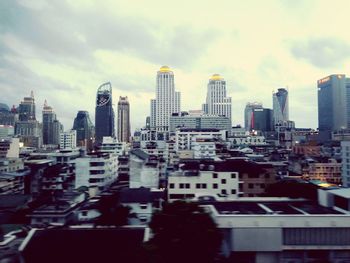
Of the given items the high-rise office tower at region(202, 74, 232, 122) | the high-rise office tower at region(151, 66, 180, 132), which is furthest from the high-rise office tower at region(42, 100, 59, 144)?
the high-rise office tower at region(202, 74, 232, 122)

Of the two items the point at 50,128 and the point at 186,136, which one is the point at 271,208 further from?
the point at 50,128

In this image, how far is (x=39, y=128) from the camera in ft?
627

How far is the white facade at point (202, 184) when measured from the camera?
34469 millimetres

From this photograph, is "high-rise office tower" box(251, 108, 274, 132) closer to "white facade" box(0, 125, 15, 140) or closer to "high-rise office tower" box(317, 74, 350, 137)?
"high-rise office tower" box(317, 74, 350, 137)

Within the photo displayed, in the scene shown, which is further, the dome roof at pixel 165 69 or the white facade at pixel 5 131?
the dome roof at pixel 165 69

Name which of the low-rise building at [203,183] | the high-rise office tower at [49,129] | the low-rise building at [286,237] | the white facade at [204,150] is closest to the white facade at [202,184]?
the low-rise building at [203,183]

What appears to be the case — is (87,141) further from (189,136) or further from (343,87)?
(343,87)

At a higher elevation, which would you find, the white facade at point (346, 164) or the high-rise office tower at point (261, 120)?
the high-rise office tower at point (261, 120)

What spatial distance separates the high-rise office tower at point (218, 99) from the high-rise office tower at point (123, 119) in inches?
1958

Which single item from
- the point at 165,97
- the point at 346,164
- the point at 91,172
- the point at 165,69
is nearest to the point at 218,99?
the point at 165,97

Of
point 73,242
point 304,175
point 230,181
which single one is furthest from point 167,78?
point 73,242

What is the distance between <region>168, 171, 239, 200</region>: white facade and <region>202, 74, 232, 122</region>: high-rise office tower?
14949 cm

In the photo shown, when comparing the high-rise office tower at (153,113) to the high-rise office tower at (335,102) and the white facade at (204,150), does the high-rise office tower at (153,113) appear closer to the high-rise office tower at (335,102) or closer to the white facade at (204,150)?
the high-rise office tower at (335,102)

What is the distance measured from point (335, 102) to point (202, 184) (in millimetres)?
170998
